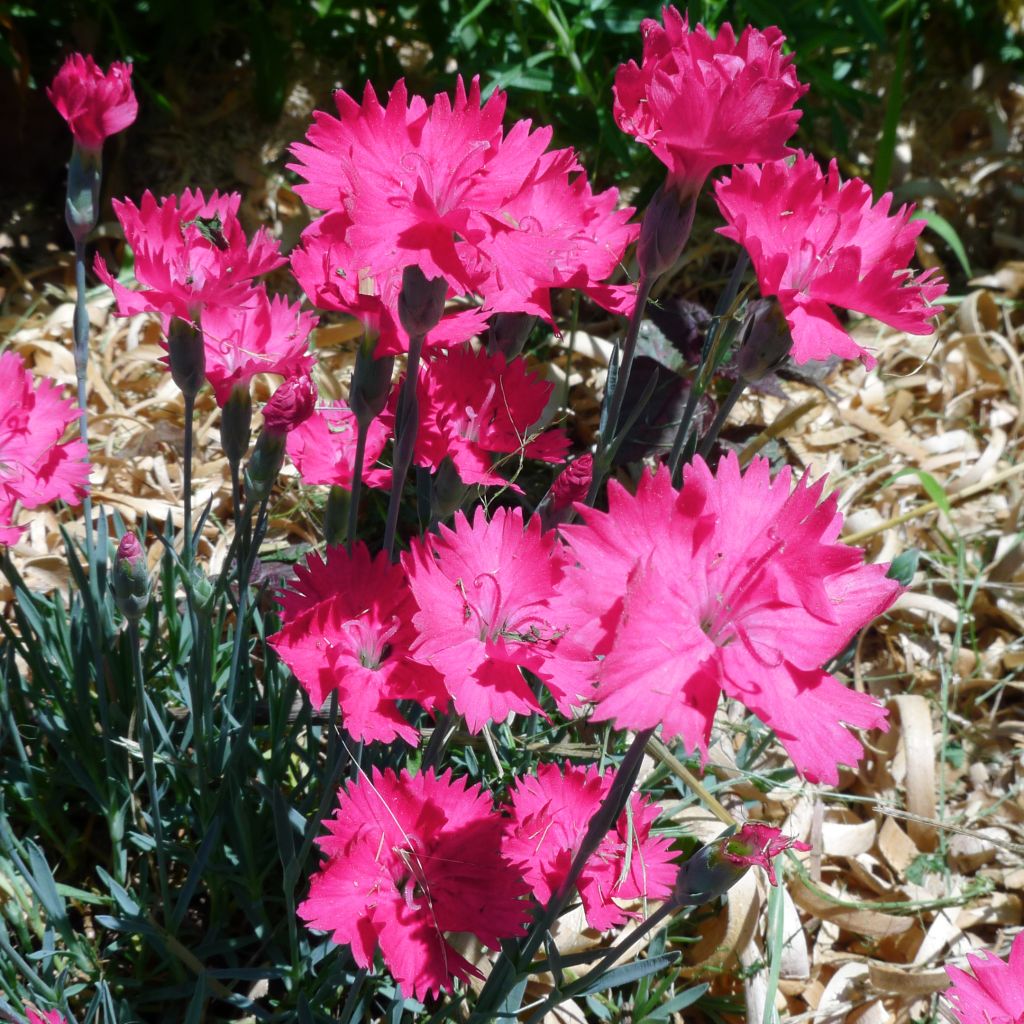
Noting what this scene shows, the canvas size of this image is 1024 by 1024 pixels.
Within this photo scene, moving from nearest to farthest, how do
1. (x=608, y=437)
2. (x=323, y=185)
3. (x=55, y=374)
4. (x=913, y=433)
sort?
(x=323, y=185) → (x=608, y=437) → (x=55, y=374) → (x=913, y=433)

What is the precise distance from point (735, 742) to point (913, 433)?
103cm

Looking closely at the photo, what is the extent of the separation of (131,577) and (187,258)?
0.31 metres

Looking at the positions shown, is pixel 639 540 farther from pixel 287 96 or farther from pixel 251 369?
pixel 287 96

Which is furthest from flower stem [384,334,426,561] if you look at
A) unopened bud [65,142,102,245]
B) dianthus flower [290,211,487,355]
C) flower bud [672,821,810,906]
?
unopened bud [65,142,102,245]

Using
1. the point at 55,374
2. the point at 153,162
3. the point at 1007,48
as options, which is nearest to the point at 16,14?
the point at 153,162

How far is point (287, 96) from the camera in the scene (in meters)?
2.47

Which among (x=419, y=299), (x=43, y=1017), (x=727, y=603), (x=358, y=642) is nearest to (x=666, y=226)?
(x=419, y=299)

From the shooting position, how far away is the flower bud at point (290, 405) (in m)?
0.90

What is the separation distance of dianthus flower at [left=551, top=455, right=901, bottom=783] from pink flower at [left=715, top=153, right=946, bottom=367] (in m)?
0.16

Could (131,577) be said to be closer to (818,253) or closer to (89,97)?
(89,97)

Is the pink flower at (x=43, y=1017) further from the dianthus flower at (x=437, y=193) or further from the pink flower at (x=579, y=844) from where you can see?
the dianthus flower at (x=437, y=193)

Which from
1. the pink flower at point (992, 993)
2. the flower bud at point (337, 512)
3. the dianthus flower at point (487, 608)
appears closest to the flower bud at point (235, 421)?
the flower bud at point (337, 512)

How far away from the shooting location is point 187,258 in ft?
3.22

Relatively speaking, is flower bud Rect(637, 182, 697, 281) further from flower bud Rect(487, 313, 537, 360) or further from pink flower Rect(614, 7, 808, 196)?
flower bud Rect(487, 313, 537, 360)
